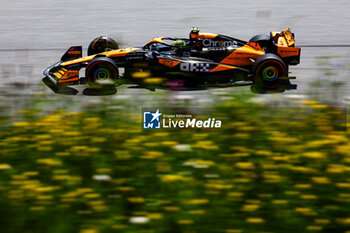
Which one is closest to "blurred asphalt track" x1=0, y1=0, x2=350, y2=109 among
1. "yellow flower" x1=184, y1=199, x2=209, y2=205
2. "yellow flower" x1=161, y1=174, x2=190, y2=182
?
"yellow flower" x1=161, y1=174, x2=190, y2=182

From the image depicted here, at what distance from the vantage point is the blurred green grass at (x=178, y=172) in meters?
3.81

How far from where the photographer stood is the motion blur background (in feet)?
12.6

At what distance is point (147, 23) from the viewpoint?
1463cm

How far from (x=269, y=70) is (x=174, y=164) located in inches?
224

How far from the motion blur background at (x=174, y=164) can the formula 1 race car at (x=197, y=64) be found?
4.36 meters

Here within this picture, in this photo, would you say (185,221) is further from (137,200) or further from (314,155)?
(314,155)

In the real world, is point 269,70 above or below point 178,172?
above

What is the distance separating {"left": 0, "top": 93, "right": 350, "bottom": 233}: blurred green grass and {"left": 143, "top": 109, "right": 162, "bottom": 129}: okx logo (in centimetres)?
7

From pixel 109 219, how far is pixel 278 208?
1297 millimetres

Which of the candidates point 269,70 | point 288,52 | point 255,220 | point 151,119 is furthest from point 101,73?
point 255,220

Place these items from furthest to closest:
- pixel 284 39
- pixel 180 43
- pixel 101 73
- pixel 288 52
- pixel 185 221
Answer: pixel 284 39, pixel 180 43, pixel 288 52, pixel 101 73, pixel 185 221

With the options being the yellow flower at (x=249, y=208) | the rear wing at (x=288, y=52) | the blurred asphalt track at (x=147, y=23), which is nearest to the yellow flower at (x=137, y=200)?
the yellow flower at (x=249, y=208)

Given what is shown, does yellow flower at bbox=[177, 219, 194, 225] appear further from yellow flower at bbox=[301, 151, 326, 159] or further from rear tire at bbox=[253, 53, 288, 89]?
rear tire at bbox=[253, 53, 288, 89]

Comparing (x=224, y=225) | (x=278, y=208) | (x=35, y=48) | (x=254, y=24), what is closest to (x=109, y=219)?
(x=224, y=225)
